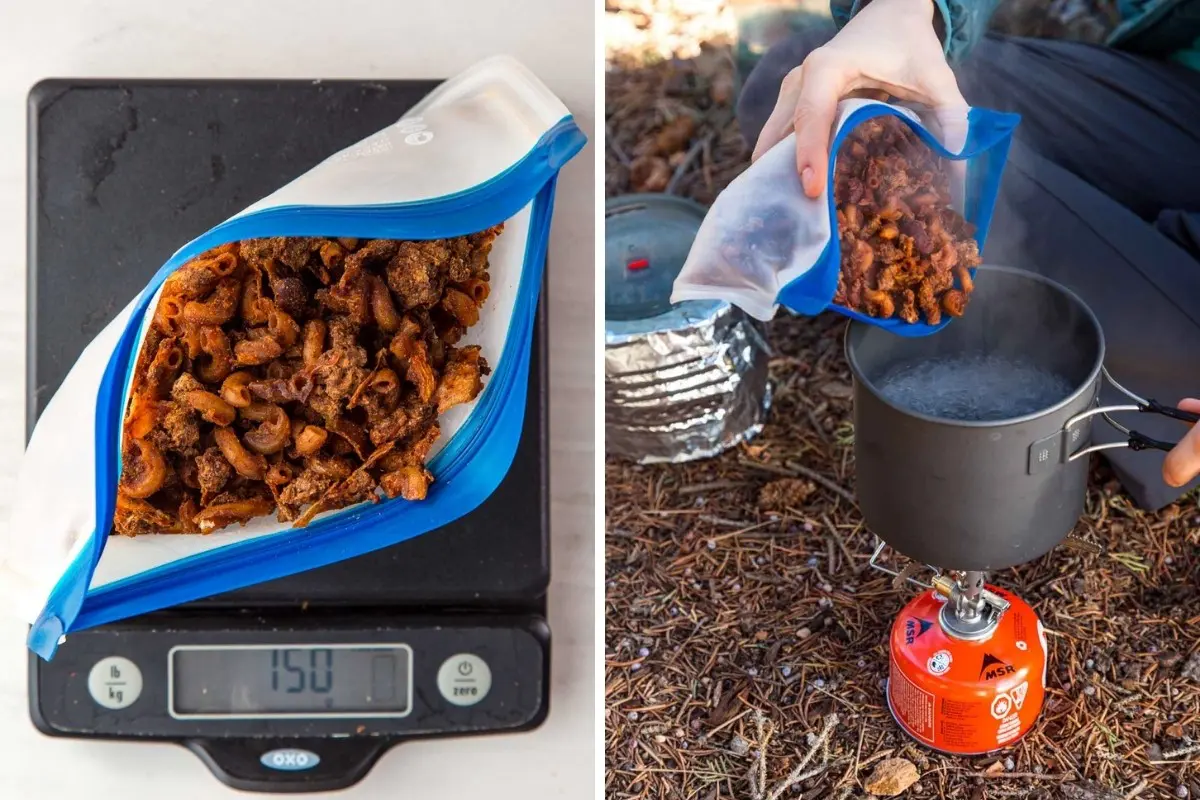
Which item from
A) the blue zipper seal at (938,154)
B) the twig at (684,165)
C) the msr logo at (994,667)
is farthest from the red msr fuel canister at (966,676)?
the twig at (684,165)

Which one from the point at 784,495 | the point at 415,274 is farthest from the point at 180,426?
the point at 784,495

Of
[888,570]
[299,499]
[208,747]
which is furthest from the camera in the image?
[888,570]

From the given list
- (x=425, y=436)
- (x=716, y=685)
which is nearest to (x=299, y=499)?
(x=425, y=436)

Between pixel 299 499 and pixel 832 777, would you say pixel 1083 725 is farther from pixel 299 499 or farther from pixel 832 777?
pixel 299 499

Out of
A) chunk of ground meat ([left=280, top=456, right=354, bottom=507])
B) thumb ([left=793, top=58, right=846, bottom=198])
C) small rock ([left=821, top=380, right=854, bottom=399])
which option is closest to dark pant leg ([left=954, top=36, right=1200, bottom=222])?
small rock ([left=821, top=380, right=854, bottom=399])

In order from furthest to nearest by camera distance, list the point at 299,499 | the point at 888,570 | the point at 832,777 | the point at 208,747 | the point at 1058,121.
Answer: the point at 1058,121, the point at 888,570, the point at 832,777, the point at 208,747, the point at 299,499

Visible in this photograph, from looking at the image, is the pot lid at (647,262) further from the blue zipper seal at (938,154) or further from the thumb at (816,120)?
the thumb at (816,120)

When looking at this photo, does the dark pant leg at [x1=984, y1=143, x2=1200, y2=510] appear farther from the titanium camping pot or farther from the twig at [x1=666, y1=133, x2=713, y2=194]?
the twig at [x1=666, y1=133, x2=713, y2=194]

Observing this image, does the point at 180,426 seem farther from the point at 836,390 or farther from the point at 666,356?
the point at 836,390
